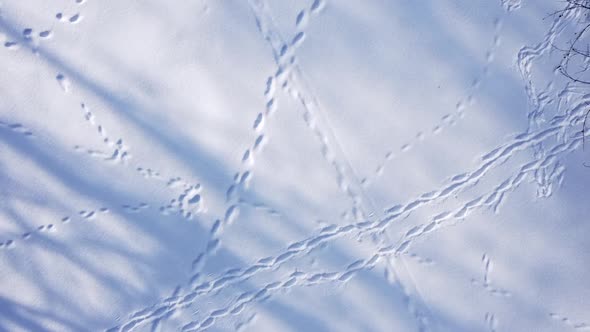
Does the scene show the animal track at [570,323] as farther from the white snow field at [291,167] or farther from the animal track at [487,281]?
the animal track at [487,281]

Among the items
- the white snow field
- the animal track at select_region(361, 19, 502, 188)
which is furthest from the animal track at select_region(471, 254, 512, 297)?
the animal track at select_region(361, 19, 502, 188)

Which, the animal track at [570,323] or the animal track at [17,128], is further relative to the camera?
the animal track at [570,323]

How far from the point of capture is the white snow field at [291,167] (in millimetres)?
2432

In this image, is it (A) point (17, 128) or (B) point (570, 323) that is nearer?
(A) point (17, 128)

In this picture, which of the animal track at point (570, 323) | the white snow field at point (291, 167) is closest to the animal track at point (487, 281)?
the white snow field at point (291, 167)

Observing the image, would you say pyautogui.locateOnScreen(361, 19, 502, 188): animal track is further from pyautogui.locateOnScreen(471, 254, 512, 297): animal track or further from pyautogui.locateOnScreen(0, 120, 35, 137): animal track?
pyautogui.locateOnScreen(0, 120, 35, 137): animal track

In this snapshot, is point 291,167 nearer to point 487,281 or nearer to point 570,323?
point 487,281

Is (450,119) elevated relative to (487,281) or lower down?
elevated

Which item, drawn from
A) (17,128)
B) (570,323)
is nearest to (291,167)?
(17,128)

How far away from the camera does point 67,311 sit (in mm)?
2438

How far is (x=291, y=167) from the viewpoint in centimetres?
249

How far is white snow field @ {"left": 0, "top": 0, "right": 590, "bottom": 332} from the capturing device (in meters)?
2.43

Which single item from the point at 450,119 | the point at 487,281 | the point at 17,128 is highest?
the point at 450,119

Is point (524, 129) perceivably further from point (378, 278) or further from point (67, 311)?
point (67, 311)
